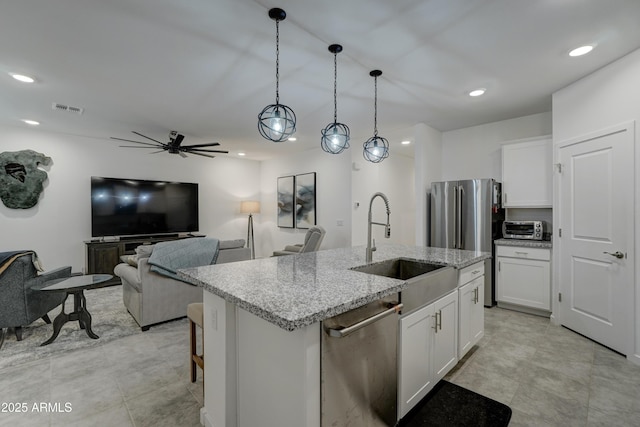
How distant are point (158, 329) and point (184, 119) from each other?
2.91 metres

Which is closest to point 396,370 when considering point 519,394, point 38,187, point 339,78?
point 519,394

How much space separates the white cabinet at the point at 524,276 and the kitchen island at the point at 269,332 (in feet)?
9.48

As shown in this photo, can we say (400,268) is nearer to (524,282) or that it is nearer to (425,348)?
(425,348)

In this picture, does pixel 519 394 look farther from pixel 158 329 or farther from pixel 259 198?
pixel 259 198

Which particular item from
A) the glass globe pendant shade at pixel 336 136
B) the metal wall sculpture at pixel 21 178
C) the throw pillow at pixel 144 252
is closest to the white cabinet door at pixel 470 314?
the glass globe pendant shade at pixel 336 136

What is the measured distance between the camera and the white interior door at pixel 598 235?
2.58m

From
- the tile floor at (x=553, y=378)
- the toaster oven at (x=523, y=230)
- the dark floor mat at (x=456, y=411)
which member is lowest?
the tile floor at (x=553, y=378)

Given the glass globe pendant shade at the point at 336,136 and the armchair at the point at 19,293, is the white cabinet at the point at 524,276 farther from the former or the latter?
the armchair at the point at 19,293

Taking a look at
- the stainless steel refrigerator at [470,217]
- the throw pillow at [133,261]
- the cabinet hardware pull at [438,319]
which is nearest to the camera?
the cabinet hardware pull at [438,319]

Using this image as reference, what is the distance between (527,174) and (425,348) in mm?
3182

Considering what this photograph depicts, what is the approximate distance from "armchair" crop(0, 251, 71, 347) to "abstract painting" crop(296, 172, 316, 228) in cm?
421

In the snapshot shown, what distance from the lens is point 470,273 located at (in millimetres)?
2414

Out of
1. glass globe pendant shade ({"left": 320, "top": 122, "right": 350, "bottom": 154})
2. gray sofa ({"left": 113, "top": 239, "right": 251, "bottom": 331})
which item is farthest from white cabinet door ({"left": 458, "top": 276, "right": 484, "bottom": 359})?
gray sofa ({"left": 113, "top": 239, "right": 251, "bottom": 331})

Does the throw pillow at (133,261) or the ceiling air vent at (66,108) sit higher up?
the ceiling air vent at (66,108)
